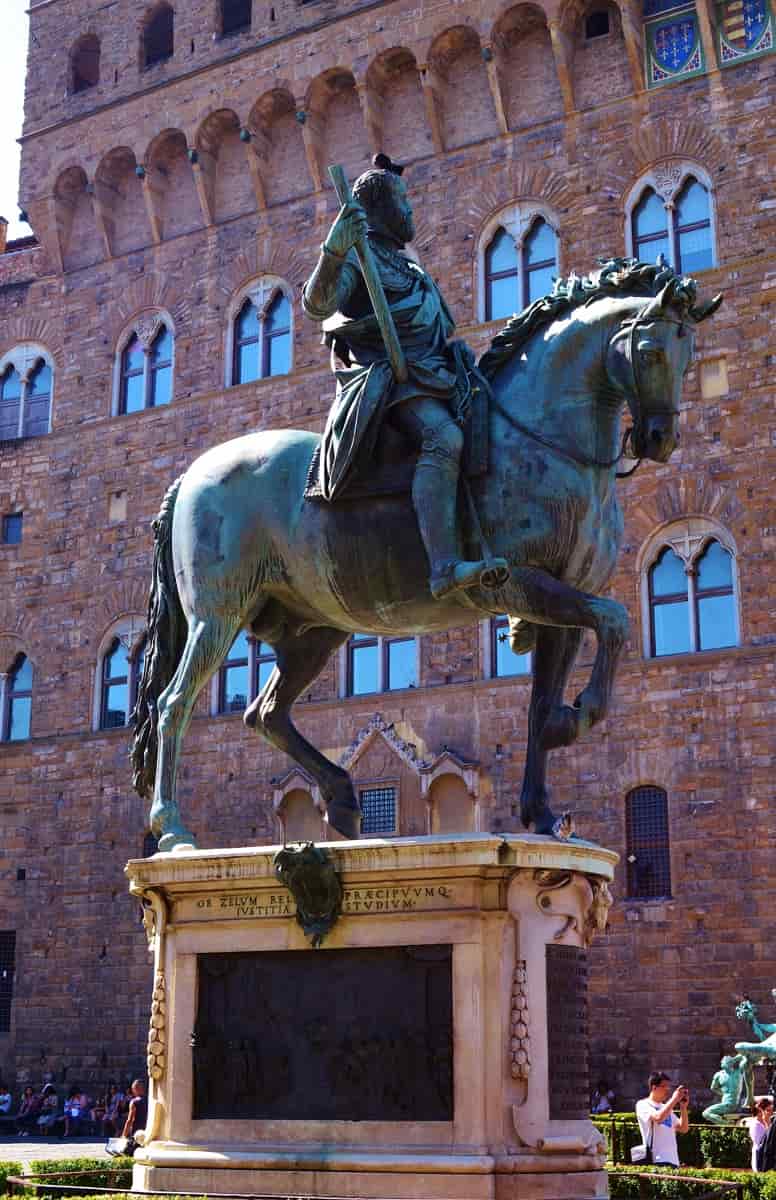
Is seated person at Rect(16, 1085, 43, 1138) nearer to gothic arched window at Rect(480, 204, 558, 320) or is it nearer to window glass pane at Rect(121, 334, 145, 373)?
window glass pane at Rect(121, 334, 145, 373)

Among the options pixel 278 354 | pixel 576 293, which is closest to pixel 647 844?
pixel 278 354

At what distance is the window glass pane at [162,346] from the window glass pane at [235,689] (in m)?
6.89

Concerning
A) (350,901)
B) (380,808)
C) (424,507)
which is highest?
(380,808)

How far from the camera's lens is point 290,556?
7.87 meters

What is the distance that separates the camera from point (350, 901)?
6.96 metres

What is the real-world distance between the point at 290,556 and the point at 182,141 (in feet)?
81.1

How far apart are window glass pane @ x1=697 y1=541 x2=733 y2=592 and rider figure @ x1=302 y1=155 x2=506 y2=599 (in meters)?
16.0

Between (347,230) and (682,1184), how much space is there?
19.6 feet

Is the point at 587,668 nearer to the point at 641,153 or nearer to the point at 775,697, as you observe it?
the point at 775,697

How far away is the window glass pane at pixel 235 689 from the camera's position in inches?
1082

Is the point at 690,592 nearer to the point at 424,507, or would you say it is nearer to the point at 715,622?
the point at 715,622

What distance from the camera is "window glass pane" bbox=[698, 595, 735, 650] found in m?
23.0

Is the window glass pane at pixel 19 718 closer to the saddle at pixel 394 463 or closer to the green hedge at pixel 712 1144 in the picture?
the green hedge at pixel 712 1144

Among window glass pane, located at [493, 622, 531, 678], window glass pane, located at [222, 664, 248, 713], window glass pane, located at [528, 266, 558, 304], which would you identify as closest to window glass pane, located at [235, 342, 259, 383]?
window glass pane, located at [222, 664, 248, 713]
